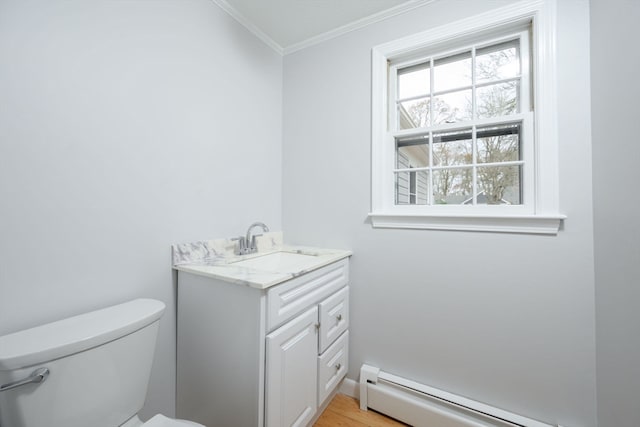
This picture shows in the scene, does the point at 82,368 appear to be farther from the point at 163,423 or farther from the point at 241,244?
the point at 241,244

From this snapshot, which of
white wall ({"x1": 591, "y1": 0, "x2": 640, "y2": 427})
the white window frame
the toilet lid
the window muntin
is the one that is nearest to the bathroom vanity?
the toilet lid

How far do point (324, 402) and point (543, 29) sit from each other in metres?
2.32

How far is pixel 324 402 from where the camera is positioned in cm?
152

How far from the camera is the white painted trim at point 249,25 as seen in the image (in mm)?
1576

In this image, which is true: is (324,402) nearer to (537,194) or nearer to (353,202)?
(353,202)

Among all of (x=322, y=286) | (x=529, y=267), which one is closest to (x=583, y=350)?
(x=529, y=267)

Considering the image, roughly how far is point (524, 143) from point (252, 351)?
1688mm

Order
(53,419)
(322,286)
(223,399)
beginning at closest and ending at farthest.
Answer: (53,419) < (223,399) < (322,286)

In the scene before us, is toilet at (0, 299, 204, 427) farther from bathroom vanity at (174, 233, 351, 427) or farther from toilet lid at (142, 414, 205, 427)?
bathroom vanity at (174, 233, 351, 427)

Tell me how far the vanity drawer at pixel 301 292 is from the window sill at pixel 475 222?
1.33 feet

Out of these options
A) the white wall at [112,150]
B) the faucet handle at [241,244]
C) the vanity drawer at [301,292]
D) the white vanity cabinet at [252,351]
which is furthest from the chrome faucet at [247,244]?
the vanity drawer at [301,292]

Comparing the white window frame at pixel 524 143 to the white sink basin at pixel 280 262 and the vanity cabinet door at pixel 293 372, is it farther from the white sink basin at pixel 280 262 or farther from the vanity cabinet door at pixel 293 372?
the vanity cabinet door at pixel 293 372

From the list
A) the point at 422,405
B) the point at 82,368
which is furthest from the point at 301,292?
the point at 422,405

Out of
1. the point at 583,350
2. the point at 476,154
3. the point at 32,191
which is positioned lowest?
the point at 583,350
